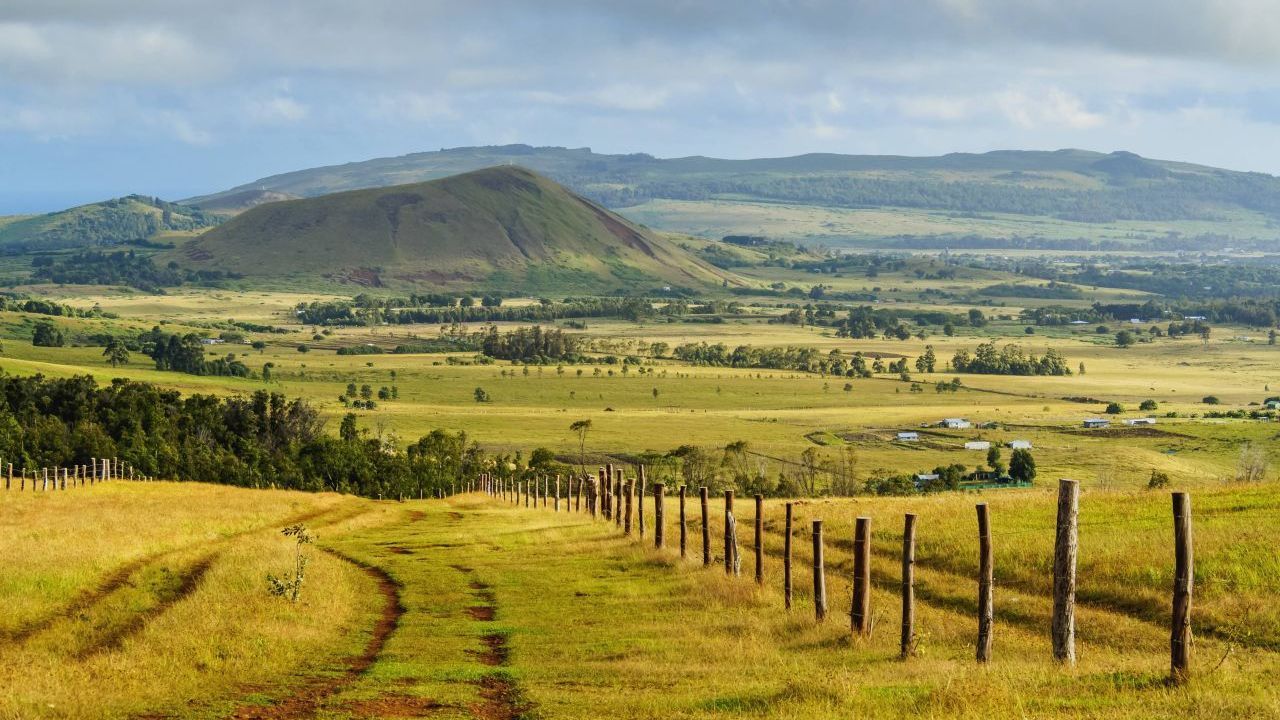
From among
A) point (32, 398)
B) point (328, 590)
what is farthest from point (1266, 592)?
point (32, 398)

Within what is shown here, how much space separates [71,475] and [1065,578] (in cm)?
8650

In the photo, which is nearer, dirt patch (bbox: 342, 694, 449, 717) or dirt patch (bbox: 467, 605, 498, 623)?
dirt patch (bbox: 342, 694, 449, 717)

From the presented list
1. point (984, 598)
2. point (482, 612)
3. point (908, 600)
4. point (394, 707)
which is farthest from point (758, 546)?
point (394, 707)

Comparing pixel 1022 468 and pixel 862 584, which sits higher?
pixel 862 584

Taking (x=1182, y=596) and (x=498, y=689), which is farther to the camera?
(x=498, y=689)

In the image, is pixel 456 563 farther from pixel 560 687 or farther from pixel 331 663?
pixel 560 687

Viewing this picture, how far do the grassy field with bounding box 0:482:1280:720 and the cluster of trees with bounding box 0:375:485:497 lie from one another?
2365 inches

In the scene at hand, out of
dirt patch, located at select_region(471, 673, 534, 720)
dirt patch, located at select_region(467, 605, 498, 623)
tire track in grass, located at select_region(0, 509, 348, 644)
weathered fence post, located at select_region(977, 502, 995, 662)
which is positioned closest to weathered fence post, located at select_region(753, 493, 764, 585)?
dirt patch, located at select_region(467, 605, 498, 623)

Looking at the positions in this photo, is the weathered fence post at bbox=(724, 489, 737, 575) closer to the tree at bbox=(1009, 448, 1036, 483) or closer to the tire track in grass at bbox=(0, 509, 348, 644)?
the tire track in grass at bbox=(0, 509, 348, 644)

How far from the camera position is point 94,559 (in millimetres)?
39344

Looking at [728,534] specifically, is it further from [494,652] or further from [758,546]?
[494,652]

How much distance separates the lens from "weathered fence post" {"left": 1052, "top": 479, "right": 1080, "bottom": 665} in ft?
76.1

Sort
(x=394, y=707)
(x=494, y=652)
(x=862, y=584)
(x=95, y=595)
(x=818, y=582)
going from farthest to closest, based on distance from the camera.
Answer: (x=95, y=595) → (x=818, y=582) → (x=494, y=652) → (x=862, y=584) → (x=394, y=707)

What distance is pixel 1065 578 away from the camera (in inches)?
924
